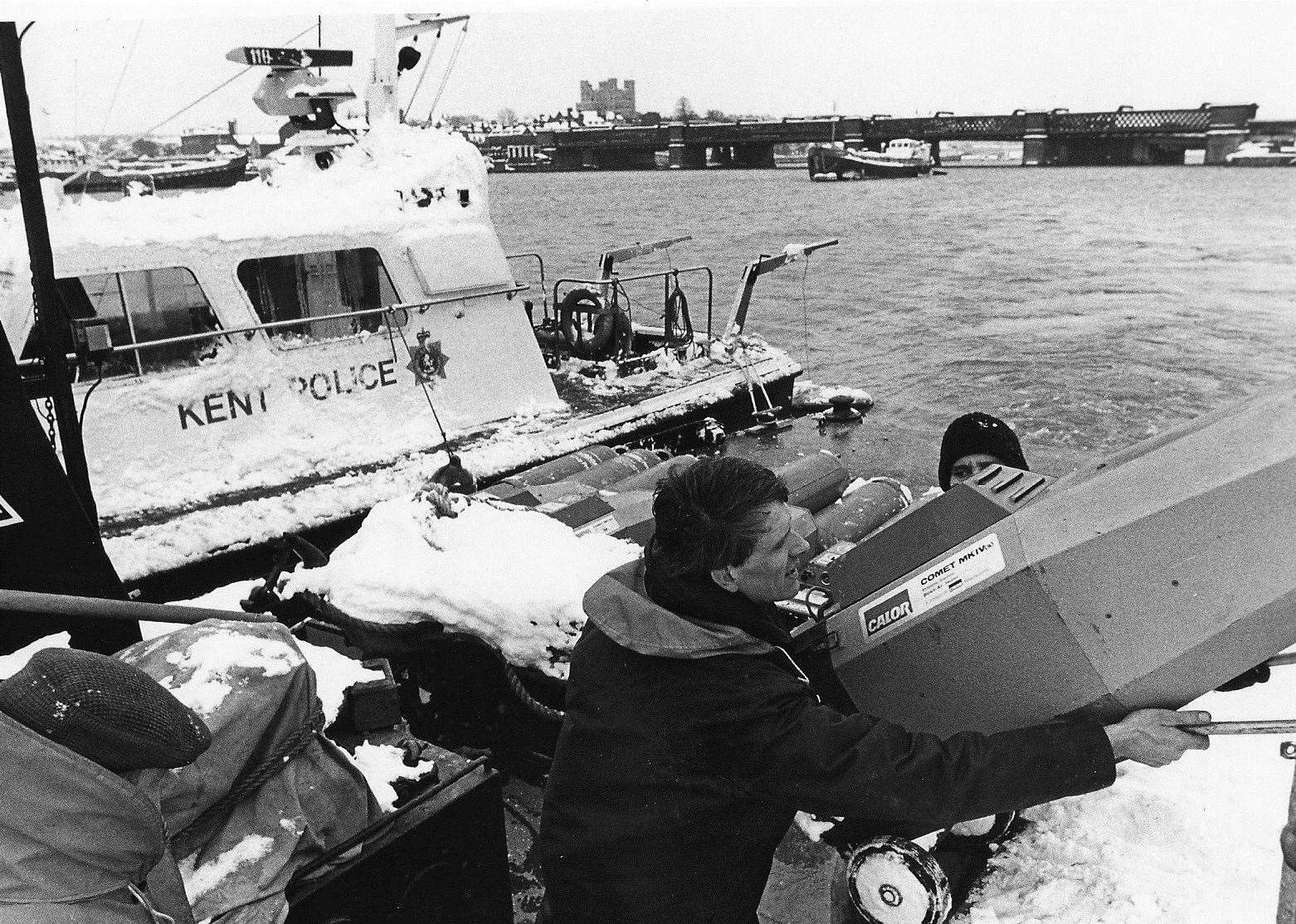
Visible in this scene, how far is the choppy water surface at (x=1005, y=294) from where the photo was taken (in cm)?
1403

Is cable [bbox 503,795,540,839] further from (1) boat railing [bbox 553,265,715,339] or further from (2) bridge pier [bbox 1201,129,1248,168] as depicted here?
(2) bridge pier [bbox 1201,129,1248,168]

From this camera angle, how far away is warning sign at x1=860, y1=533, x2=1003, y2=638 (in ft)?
7.23

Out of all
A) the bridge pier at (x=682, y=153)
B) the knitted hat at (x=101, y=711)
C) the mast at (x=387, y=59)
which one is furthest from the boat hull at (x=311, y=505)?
the bridge pier at (x=682, y=153)

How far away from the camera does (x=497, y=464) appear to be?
7.62 m

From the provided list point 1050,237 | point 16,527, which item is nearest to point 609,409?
point 16,527

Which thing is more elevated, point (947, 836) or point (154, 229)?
point (154, 229)

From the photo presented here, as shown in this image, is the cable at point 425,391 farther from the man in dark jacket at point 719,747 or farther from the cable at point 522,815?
the man in dark jacket at point 719,747

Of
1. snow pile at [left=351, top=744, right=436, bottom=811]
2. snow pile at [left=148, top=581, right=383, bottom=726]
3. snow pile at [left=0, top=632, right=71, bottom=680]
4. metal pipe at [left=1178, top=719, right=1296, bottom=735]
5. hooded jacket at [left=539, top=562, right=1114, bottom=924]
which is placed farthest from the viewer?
snow pile at [left=0, top=632, right=71, bottom=680]

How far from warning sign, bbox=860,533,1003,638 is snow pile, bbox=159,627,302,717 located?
4.53ft

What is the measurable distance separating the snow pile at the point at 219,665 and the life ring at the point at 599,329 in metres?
8.31

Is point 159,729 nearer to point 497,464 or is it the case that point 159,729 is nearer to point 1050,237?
point 497,464

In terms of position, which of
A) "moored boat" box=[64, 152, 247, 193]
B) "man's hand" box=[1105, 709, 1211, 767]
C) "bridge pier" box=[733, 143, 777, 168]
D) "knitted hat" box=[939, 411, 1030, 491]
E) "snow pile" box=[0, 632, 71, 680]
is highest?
"bridge pier" box=[733, 143, 777, 168]

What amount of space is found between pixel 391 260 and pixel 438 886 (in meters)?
6.28

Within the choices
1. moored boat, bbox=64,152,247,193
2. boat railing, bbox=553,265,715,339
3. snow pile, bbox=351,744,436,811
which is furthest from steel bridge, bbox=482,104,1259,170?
snow pile, bbox=351,744,436,811
